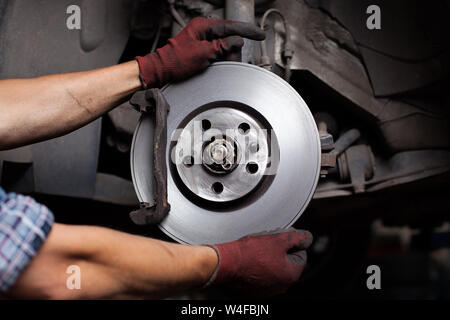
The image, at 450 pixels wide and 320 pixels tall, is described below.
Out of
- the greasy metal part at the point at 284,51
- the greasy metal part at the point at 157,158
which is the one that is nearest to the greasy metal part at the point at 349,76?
the greasy metal part at the point at 284,51

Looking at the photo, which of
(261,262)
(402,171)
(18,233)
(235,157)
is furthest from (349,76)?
(18,233)

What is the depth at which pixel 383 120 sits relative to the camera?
102 centimetres

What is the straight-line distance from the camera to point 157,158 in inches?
31.8

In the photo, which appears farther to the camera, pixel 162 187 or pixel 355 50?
pixel 355 50

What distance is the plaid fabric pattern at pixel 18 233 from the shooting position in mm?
546

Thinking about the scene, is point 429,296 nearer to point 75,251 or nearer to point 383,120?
point 383,120

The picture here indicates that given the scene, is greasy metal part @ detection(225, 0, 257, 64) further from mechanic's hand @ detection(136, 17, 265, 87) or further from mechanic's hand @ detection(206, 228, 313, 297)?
mechanic's hand @ detection(206, 228, 313, 297)

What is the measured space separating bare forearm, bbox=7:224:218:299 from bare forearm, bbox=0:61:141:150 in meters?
0.30

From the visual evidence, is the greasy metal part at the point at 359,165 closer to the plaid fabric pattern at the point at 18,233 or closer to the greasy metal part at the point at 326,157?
the greasy metal part at the point at 326,157

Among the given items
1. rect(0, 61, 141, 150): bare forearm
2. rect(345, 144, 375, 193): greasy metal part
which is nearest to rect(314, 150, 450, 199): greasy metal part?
rect(345, 144, 375, 193): greasy metal part

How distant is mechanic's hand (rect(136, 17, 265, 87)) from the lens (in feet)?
2.73

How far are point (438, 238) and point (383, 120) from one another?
1186 mm

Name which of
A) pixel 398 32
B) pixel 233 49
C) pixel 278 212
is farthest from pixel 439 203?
pixel 233 49

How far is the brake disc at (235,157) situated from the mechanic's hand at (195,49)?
0.10ft
